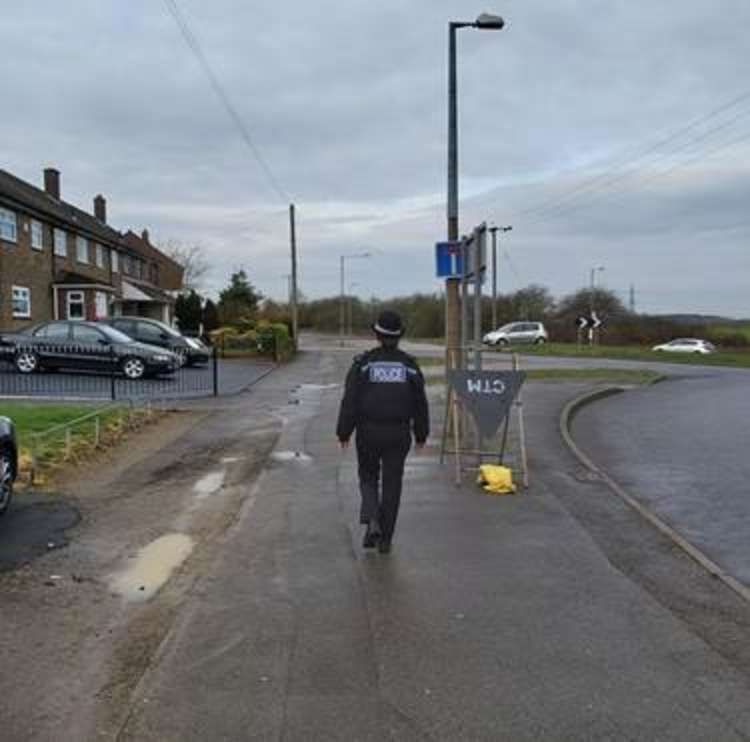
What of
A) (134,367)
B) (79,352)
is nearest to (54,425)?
(134,367)

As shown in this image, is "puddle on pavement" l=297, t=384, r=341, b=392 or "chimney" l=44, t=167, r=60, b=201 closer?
"puddle on pavement" l=297, t=384, r=341, b=392

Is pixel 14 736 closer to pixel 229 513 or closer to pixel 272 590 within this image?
pixel 272 590

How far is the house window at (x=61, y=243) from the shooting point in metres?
42.0

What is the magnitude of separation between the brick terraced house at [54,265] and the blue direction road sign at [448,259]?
25.2m

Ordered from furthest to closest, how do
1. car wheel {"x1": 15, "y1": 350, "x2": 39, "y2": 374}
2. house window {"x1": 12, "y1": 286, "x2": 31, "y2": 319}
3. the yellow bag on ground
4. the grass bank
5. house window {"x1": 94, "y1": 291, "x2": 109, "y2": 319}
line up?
house window {"x1": 94, "y1": 291, "x2": 109, "y2": 319}, house window {"x1": 12, "y1": 286, "x2": 31, "y2": 319}, car wheel {"x1": 15, "y1": 350, "x2": 39, "y2": 374}, the grass bank, the yellow bag on ground

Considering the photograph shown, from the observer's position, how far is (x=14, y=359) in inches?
997

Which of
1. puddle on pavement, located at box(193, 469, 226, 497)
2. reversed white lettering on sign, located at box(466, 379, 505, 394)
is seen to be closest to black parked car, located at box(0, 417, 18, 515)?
puddle on pavement, located at box(193, 469, 226, 497)

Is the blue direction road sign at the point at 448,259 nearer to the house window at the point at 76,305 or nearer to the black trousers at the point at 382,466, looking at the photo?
the black trousers at the point at 382,466

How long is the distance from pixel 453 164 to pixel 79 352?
47.2 feet

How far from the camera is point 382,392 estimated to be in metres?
6.77

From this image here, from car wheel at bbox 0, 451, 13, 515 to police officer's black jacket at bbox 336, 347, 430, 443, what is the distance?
3256mm

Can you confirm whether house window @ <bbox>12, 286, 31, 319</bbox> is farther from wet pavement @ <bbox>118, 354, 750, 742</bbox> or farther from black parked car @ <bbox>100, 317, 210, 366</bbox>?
wet pavement @ <bbox>118, 354, 750, 742</bbox>

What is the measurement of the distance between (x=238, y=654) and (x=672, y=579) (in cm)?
313

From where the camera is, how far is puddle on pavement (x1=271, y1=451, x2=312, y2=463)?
1178cm
